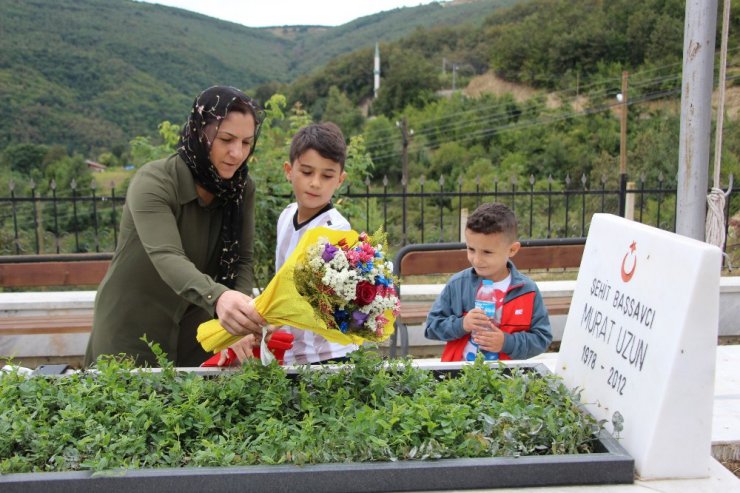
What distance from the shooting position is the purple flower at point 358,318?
171 centimetres

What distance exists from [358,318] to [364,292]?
7cm

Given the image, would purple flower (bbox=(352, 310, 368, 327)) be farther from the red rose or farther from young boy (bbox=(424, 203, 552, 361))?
young boy (bbox=(424, 203, 552, 361))

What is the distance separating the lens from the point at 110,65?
51406 mm

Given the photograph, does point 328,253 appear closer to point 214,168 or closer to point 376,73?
point 214,168

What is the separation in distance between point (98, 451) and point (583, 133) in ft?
145

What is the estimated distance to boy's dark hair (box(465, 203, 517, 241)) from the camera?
2.47m

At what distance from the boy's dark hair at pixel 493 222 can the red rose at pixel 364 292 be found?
0.87 metres

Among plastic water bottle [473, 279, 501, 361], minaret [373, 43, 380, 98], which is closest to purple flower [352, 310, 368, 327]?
plastic water bottle [473, 279, 501, 361]

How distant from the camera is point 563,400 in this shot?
1.88 m

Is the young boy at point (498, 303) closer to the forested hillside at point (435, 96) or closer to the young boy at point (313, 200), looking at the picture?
the young boy at point (313, 200)

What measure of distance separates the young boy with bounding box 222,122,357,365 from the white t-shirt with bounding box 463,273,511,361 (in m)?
0.43

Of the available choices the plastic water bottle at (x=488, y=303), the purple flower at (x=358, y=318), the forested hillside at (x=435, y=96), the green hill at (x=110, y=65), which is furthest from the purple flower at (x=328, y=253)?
the green hill at (x=110, y=65)

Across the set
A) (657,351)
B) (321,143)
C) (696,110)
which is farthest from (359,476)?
(696,110)

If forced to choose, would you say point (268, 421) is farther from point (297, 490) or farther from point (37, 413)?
point (37, 413)
